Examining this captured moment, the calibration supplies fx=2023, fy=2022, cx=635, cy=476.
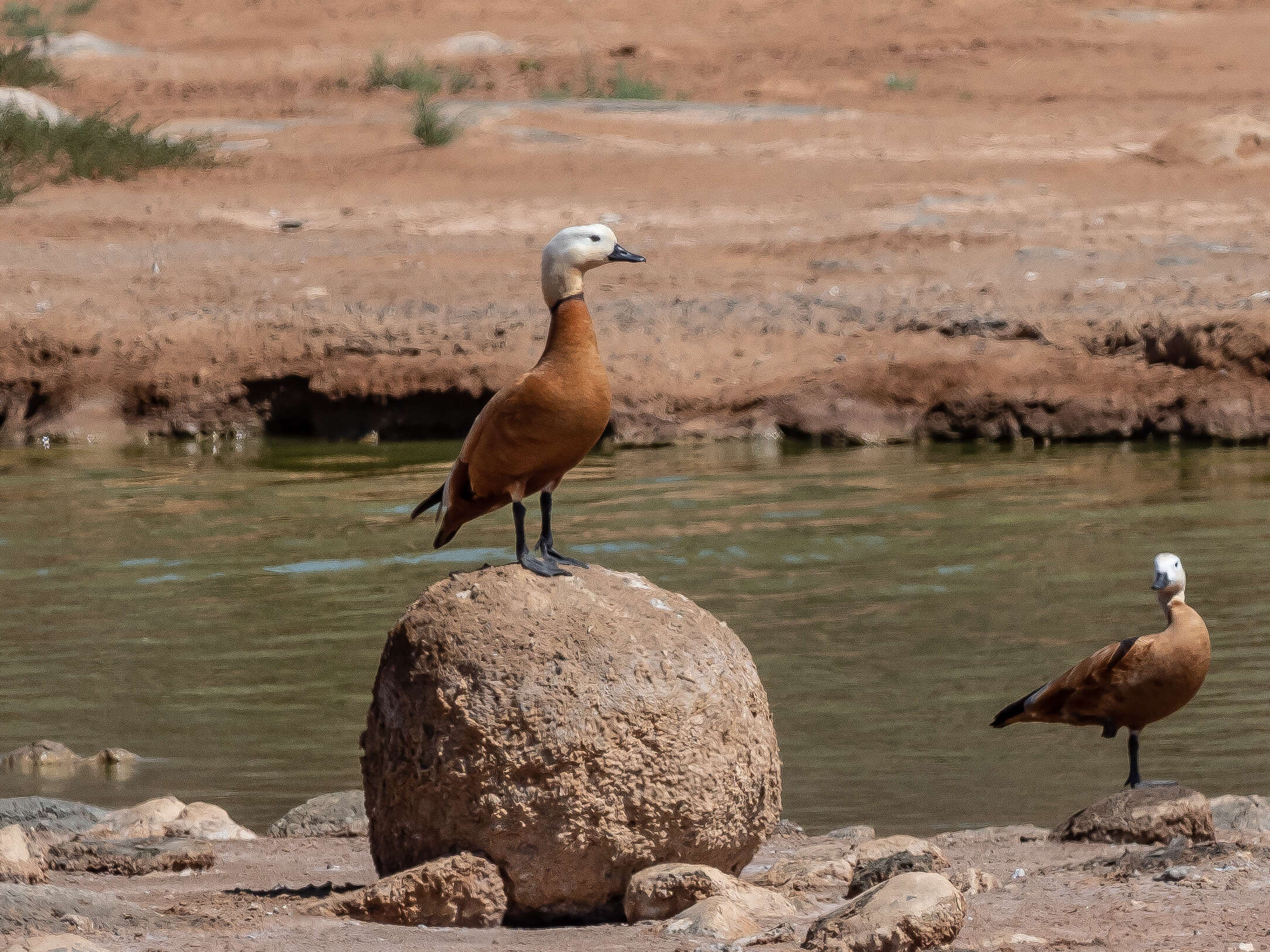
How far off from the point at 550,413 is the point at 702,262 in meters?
15.4

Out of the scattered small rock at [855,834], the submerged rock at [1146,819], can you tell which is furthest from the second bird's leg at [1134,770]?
the scattered small rock at [855,834]

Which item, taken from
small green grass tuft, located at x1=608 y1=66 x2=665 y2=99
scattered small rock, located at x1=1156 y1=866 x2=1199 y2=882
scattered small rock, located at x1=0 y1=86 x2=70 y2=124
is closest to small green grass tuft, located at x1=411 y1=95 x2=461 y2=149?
scattered small rock, located at x1=0 y1=86 x2=70 y2=124

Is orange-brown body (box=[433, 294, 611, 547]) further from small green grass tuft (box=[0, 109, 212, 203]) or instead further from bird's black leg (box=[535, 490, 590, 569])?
small green grass tuft (box=[0, 109, 212, 203])

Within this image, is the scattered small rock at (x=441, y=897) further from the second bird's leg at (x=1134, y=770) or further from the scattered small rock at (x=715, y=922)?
the second bird's leg at (x=1134, y=770)

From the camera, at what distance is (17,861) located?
609cm

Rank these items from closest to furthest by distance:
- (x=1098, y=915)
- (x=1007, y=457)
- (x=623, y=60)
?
(x=1098, y=915) < (x=1007, y=457) < (x=623, y=60)

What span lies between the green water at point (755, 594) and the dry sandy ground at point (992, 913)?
134cm

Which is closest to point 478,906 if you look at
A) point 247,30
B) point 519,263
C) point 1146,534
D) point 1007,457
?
point 1146,534

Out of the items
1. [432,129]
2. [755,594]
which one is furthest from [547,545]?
[432,129]

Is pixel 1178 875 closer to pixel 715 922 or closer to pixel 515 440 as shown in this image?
pixel 715 922

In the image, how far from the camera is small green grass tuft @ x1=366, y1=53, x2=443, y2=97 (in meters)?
32.8

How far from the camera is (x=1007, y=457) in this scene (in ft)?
51.9

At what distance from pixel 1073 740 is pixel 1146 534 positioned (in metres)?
3.90

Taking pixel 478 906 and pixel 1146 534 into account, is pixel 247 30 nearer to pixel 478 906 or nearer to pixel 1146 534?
pixel 1146 534
